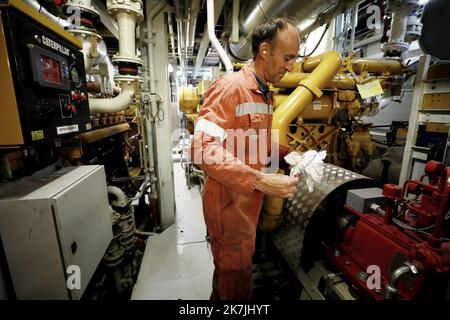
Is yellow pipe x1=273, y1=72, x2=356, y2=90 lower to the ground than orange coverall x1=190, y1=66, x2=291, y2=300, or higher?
higher

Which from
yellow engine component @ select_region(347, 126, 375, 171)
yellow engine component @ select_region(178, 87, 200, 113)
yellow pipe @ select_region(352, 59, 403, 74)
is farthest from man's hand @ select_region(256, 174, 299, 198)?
yellow engine component @ select_region(178, 87, 200, 113)

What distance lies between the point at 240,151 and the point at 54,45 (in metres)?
1.00

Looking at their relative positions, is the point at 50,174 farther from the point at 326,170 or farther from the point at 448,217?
the point at 448,217

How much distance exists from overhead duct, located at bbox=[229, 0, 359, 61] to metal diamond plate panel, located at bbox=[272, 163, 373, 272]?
1095mm

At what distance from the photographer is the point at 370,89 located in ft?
6.52

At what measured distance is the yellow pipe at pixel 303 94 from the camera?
5.69ft

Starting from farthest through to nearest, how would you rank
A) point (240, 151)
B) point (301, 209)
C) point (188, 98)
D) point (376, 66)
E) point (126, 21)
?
1. point (188, 98)
2. point (376, 66)
3. point (126, 21)
4. point (301, 209)
5. point (240, 151)

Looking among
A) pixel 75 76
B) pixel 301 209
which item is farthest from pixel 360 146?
pixel 75 76

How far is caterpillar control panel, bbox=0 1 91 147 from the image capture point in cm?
79

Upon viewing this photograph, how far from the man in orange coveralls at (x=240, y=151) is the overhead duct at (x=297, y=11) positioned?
581 mm

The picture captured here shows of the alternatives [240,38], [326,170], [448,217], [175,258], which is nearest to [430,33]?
[326,170]

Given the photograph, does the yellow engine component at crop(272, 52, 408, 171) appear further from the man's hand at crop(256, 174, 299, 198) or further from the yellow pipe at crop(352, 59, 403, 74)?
the man's hand at crop(256, 174, 299, 198)

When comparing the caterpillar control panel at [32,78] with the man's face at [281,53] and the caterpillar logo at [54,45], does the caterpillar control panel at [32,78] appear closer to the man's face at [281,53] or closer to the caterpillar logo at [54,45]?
the caterpillar logo at [54,45]

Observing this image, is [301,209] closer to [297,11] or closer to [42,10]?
[297,11]
